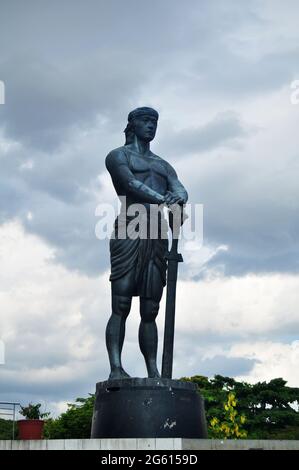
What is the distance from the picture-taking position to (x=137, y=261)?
392 inches

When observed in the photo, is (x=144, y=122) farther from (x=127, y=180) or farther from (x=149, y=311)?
(x=149, y=311)

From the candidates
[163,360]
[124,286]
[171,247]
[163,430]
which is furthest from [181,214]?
[163,430]

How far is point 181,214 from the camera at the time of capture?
1023 cm

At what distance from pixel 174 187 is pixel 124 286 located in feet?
5.42

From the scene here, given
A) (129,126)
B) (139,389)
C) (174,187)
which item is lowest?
(139,389)

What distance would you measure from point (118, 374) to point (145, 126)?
3452 mm

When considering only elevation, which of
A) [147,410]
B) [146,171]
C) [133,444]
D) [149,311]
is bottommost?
[133,444]

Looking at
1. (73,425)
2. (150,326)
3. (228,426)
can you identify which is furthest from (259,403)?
(150,326)

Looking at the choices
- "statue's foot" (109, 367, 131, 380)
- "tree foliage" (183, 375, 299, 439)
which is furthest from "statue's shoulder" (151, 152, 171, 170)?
"tree foliage" (183, 375, 299, 439)

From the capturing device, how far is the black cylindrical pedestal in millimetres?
8961

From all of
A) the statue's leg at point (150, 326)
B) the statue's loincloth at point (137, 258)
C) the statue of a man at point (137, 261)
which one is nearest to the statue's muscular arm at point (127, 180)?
the statue of a man at point (137, 261)

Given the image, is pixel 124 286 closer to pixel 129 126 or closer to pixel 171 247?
pixel 171 247
